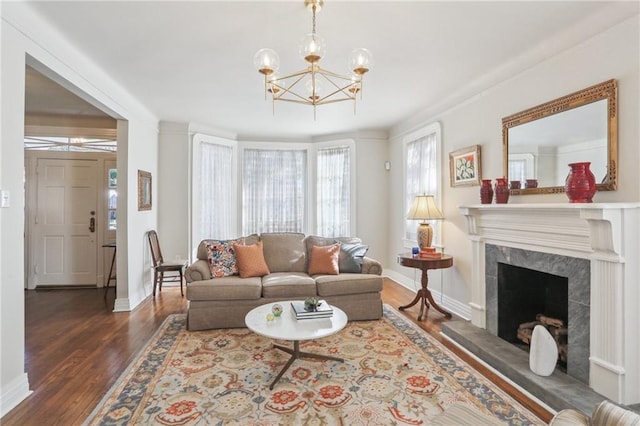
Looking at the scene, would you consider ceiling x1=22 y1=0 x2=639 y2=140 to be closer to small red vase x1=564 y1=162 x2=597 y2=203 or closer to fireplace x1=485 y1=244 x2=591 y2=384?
small red vase x1=564 y1=162 x2=597 y2=203

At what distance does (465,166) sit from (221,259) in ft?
9.54

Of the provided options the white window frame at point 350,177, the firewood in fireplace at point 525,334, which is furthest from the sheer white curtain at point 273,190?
the firewood in fireplace at point 525,334

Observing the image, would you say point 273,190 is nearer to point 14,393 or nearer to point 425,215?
point 425,215

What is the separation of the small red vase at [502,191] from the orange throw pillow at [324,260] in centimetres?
182

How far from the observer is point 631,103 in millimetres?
2246

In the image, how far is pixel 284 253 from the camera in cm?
437

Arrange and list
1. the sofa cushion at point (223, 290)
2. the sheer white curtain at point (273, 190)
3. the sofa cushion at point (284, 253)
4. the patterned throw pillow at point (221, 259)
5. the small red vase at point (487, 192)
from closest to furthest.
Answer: the small red vase at point (487, 192) < the sofa cushion at point (223, 290) < the patterned throw pillow at point (221, 259) < the sofa cushion at point (284, 253) < the sheer white curtain at point (273, 190)

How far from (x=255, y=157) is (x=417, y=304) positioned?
376 centimetres

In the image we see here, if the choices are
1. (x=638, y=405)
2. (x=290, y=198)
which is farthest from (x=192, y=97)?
(x=638, y=405)

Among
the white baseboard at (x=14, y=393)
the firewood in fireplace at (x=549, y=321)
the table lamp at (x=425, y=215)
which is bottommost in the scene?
the white baseboard at (x=14, y=393)

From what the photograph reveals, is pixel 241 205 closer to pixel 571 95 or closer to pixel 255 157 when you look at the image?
pixel 255 157

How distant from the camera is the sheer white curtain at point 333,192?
6168 mm

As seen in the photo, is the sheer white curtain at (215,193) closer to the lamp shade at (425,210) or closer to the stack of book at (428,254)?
the lamp shade at (425,210)

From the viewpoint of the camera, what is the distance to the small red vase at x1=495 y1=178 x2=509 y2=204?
10.3 ft
